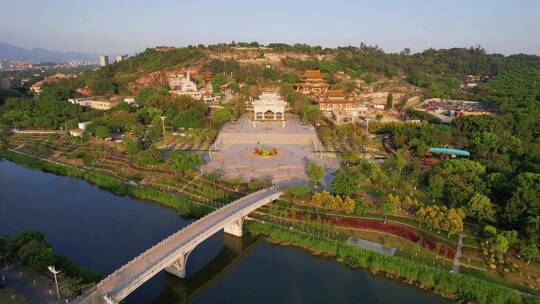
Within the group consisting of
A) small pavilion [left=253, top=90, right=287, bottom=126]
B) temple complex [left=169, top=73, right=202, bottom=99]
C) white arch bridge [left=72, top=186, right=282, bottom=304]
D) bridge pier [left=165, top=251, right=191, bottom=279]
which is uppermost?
temple complex [left=169, top=73, right=202, bottom=99]

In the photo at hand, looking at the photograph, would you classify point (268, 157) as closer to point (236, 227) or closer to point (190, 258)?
point (236, 227)

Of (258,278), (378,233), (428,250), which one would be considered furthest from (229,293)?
(428,250)

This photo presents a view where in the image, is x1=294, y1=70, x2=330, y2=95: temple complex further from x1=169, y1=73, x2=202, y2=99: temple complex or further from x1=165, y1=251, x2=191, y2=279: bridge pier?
x1=165, y1=251, x2=191, y2=279: bridge pier

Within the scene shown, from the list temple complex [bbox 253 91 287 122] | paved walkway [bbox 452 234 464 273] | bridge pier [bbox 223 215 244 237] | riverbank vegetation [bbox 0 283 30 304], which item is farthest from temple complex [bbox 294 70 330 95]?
riverbank vegetation [bbox 0 283 30 304]

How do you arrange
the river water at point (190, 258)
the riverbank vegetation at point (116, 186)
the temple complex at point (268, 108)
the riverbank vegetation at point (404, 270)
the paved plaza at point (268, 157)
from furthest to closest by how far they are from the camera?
the temple complex at point (268, 108)
the paved plaza at point (268, 157)
the riverbank vegetation at point (116, 186)
the river water at point (190, 258)
the riverbank vegetation at point (404, 270)

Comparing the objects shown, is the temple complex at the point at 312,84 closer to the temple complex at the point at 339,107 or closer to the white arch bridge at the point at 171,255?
the temple complex at the point at 339,107

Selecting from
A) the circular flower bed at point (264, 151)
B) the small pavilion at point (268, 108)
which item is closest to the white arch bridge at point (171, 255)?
the circular flower bed at point (264, 151)

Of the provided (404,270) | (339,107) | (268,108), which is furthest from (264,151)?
(339,107)

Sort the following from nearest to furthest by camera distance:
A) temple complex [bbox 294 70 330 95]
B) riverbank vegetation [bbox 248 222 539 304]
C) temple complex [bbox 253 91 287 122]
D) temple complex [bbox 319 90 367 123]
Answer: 1. riverbank vegetation [bbox 248 222 539 304]
2. temple complex [bbox 253 91 287 122]
3. temple complex [bbox 319 90 367 123]
4. temple complex [bbox 294 70 330 95]
